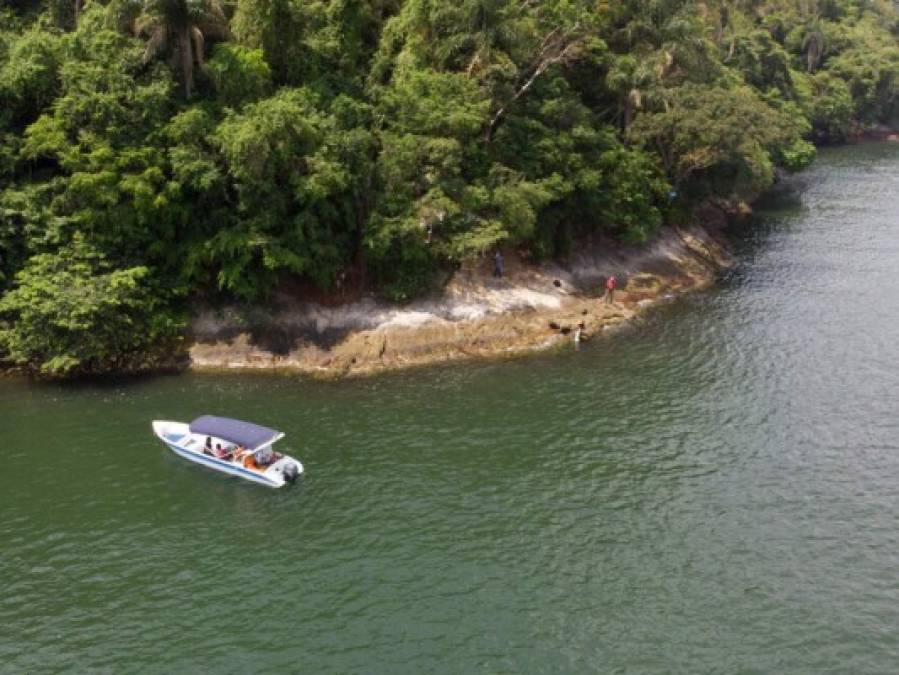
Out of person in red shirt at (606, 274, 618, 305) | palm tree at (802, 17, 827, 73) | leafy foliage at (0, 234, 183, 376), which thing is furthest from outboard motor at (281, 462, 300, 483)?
palm tree at (802, 17, 827, 73)

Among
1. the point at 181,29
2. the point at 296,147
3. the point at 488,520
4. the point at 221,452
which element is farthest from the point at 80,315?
the point at 488,520

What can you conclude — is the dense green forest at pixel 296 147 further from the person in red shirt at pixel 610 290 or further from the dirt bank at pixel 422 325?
the person in red shirt at pixel 610 290

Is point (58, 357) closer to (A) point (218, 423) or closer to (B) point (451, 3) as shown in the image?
(A) point (218, 423)

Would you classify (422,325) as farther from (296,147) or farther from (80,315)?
(80,315)

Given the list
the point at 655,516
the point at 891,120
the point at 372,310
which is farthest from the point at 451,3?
the point at 891,120

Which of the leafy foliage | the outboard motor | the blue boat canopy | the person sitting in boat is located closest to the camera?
the outboard motor

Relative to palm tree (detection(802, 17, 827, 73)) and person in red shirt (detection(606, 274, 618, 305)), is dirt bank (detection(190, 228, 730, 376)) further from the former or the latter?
palm tree (detection(802, 17, 827, 73))

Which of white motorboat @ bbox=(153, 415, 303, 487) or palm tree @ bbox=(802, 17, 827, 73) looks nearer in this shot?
white motorboat @ bbox=(153, 415, 303, 487)
